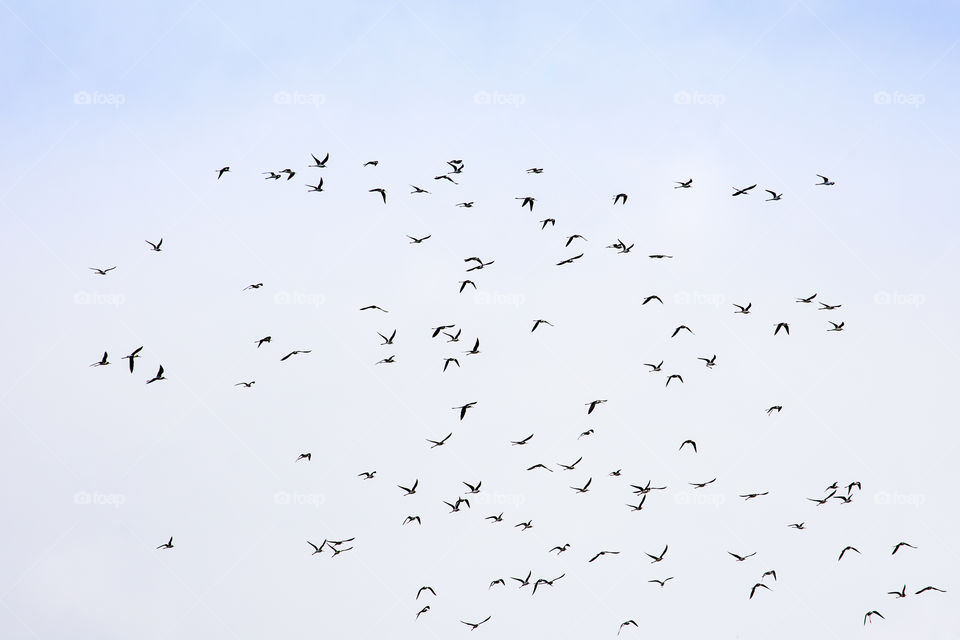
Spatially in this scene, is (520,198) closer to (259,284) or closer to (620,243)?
(620,243)

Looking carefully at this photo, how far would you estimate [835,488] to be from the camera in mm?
111375

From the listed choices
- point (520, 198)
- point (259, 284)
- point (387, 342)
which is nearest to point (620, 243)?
point (520, 198)

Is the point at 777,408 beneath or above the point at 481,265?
beneath

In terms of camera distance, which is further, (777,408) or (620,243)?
(777,408)

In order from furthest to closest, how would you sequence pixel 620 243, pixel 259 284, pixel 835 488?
pixel 835 488, pixel 259 284, pixel 620 243

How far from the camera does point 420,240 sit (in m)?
99.6

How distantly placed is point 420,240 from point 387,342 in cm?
707

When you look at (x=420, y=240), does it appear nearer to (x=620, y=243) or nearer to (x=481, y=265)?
(x=481, y=265)

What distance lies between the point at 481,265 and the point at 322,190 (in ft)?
39.3

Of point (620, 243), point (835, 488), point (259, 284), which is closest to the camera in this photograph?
point (620, 243)

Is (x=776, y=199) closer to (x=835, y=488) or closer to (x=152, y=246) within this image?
(x=835, y=488)

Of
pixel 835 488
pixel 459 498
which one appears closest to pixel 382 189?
pixel 459 498

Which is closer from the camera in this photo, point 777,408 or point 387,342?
point 387,342

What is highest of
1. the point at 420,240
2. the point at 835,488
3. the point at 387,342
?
the point at 420,240
